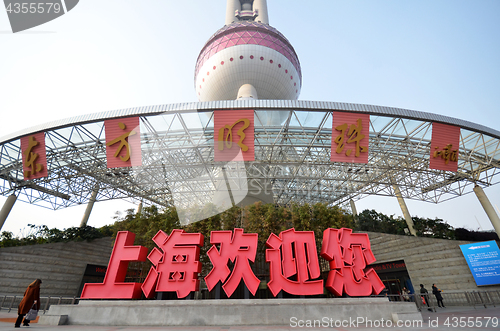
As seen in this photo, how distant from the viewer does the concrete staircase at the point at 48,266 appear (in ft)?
54.8

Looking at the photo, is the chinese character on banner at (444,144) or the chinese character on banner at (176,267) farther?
the chinese character on banner at (444,144)

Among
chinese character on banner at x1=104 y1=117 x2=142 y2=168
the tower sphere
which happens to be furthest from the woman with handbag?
the tower sphere

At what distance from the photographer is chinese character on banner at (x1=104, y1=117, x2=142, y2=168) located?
14.8 m

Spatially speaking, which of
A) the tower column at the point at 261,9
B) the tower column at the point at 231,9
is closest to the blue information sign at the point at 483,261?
the tower column at the point at 261,9

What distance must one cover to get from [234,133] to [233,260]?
7.60 m

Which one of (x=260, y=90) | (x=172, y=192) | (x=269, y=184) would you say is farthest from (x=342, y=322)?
(x=260, y=90)

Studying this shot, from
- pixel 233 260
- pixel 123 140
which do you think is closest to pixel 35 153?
pixel 123 140

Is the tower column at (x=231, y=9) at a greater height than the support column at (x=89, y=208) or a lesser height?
greater

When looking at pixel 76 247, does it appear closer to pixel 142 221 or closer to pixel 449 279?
pixel 142 221

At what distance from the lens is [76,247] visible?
782 inches

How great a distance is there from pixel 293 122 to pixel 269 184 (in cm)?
1271

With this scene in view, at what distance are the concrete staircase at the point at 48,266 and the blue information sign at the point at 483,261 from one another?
25.6m

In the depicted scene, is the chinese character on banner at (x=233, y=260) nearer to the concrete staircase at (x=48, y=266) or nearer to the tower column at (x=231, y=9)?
the concrete staircase at (x=48, y=266)

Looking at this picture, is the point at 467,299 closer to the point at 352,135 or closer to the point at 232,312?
the point at 352,135
